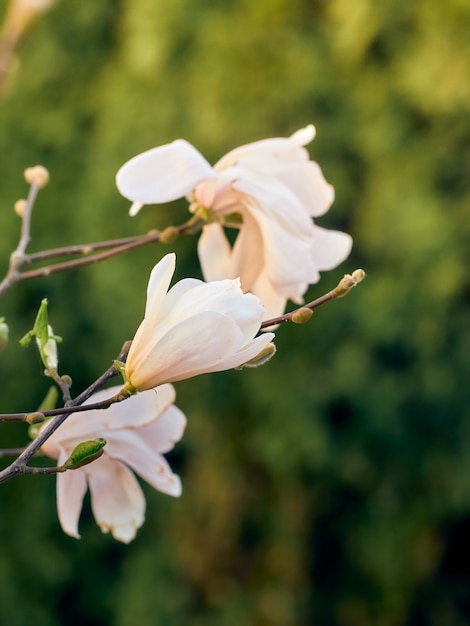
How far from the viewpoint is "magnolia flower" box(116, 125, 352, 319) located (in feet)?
1.46

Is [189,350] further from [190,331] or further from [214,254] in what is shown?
[214,254]

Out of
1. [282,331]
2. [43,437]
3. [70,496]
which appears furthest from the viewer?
[282,331]

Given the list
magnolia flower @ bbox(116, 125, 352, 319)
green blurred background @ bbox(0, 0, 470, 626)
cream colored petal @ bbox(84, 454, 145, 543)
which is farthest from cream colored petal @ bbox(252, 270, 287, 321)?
green blurred background @ bbox(0, 0, 470, 626)

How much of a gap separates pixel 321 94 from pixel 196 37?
306 mm

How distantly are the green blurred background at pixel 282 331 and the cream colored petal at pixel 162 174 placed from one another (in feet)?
4.86

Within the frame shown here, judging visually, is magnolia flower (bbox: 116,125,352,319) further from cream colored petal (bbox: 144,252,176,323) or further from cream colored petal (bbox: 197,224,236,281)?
cream colored petal (bbox: 144,252,176,323)

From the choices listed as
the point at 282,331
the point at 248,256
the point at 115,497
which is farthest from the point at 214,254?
the point at 282,331

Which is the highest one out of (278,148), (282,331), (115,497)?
(278,148)

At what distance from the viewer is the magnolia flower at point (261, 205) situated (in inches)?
17.5

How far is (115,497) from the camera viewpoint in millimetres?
446

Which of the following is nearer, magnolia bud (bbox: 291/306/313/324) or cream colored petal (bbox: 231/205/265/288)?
magnolia bud (bbox: 291/306/313/324)

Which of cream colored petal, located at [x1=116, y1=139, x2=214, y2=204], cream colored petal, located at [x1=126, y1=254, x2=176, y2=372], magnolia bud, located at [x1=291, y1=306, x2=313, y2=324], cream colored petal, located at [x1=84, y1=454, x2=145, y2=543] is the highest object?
cream colored petal, located at [x1=116, y1=139, x2=214, y2=204]

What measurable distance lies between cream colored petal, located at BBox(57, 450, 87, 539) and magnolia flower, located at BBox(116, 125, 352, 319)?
4.5 inches

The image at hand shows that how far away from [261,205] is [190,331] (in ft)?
0.47
